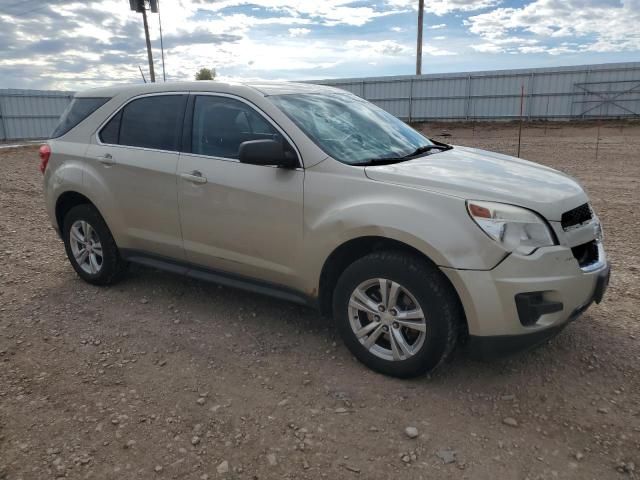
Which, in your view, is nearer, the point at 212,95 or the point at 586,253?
the point at 586,253

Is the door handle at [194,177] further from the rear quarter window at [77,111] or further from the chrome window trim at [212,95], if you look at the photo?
the rear quarter window at [77,111]

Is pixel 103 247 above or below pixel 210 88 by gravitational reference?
below

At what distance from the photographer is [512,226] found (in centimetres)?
279

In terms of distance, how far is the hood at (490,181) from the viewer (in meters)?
2.89

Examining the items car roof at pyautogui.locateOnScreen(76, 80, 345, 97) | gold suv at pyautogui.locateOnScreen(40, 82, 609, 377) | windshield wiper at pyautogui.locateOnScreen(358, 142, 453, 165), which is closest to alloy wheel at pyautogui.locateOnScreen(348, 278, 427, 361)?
gold suv at pyautogui.locateOnScreen(40, 82, 609, 377)

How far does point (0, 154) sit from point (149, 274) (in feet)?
55.2

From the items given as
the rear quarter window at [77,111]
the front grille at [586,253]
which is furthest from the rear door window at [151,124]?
the front grille at [586,253]

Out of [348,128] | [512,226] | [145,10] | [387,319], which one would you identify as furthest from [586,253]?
[145,10]

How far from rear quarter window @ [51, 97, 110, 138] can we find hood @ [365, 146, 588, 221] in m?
2.79

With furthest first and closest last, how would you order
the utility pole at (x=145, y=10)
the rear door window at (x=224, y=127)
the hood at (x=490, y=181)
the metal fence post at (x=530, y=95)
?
the metal fence post at (x=530, y=95), the utility pole at (x=145, y=10), the rear door window at (x=224, y=127), the hood at (x=490, y=181)

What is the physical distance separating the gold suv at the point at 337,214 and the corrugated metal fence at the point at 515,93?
25.8 m

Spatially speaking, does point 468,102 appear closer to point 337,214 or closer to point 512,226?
point 337,214

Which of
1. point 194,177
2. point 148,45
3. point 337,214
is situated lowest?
point 337,214

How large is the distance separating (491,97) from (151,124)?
26673 mm
